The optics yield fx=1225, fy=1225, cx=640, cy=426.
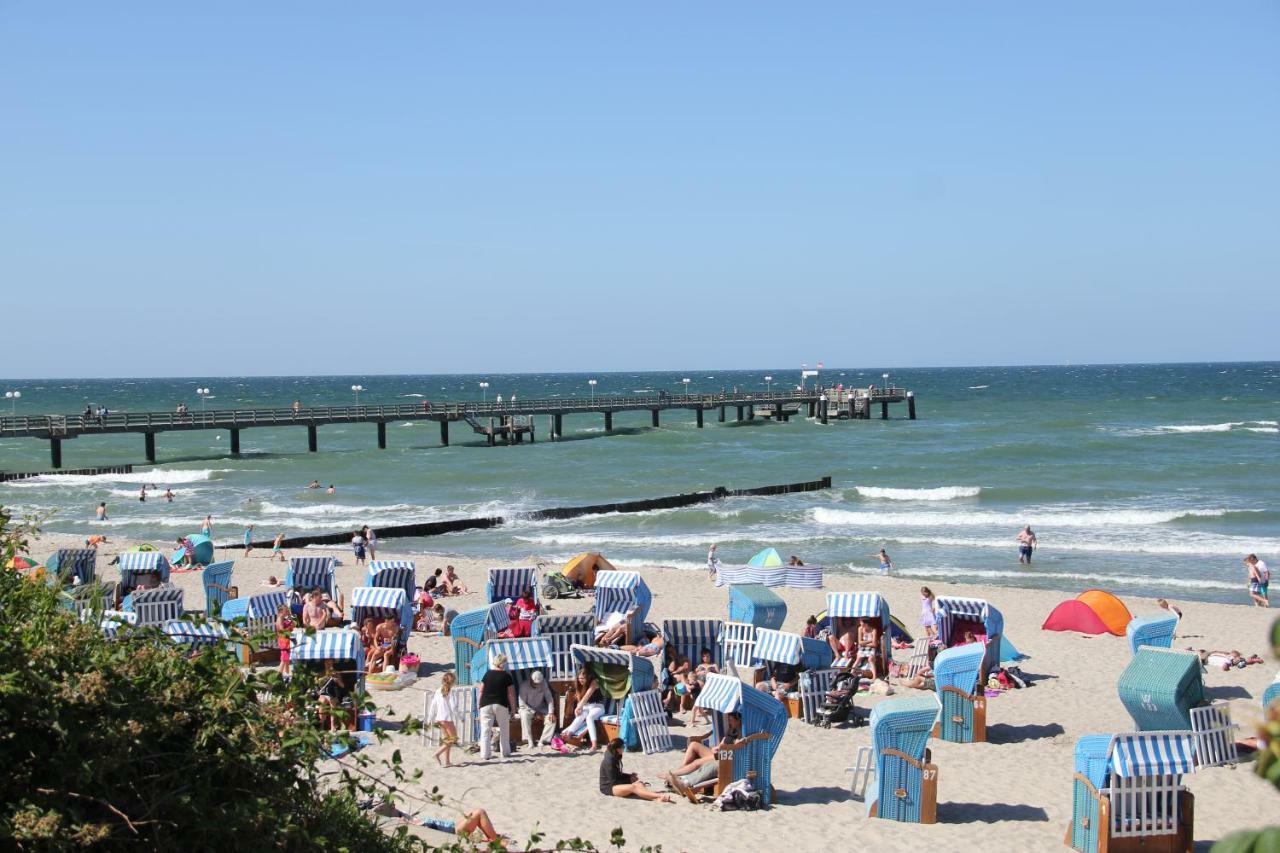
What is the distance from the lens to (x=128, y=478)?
157ft

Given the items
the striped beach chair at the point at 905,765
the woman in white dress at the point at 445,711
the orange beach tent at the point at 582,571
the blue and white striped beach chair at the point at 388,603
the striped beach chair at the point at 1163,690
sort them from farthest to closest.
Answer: the orange beach tent at the point at 582,571 < the blue and white striped beach chair at the point at 388,603 < the woman in white dress at the point at 445,711 < the striped beach chair at the point at 1163,690 < the striped beach chair at the point at 905,765

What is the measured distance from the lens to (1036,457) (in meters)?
50.3

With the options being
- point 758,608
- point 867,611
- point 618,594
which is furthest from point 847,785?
point 618,594

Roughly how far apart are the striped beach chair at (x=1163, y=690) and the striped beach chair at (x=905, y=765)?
2829 millimetres

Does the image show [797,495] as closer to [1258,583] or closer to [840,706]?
[1258,583]

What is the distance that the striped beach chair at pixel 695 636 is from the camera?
46.4 feet

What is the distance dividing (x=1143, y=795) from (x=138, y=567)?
14880 mm

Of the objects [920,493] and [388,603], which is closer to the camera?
[388,603]

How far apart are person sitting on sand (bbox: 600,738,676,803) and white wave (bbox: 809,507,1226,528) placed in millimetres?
23571

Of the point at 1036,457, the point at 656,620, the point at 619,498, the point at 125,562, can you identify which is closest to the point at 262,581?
the point at 125,562

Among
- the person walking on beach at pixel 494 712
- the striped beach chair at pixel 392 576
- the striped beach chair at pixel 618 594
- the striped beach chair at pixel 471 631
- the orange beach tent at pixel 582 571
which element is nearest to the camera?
the person walking on beach at pixel 494 712

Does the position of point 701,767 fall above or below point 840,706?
above

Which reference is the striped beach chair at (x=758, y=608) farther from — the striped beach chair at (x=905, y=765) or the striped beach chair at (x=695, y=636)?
the striped beach chair at (x=905, y=765)

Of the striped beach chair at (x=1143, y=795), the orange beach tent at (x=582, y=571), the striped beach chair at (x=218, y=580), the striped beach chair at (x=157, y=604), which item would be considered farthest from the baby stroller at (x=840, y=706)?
the striped beach chair at (x=218, y=580)
